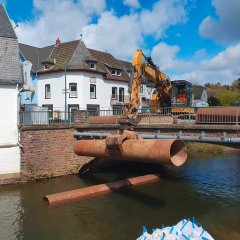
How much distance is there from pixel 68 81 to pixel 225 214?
1224 inches

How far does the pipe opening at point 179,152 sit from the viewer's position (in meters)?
12.4

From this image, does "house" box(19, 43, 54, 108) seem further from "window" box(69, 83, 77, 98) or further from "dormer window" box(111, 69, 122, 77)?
"dormer window" box(111, 69, 122, 77)

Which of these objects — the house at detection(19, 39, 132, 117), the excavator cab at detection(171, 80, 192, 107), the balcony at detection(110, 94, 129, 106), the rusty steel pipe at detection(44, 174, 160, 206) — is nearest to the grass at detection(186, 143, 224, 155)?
the excavator cab at detection(171, 80, 192, 107)

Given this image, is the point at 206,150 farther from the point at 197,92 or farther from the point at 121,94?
the point at 197,92

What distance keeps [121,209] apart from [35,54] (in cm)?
3631

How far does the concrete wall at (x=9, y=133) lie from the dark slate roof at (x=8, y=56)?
1.96 feet

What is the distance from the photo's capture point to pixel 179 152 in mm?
12617

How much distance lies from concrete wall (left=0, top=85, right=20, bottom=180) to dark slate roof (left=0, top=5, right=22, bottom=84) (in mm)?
598

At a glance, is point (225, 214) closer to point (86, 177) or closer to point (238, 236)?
point (238, 236)

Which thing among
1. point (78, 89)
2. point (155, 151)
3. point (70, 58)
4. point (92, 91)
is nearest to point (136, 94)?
point (155, 151)

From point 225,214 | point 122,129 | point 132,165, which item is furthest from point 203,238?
point 132,165

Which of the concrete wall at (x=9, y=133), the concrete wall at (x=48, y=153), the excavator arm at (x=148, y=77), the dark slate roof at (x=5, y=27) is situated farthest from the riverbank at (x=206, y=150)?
the dark slate roof at (x=5, y=27)

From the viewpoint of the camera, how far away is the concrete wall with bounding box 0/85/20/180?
2148 centimetres

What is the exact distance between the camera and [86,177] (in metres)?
23.7
